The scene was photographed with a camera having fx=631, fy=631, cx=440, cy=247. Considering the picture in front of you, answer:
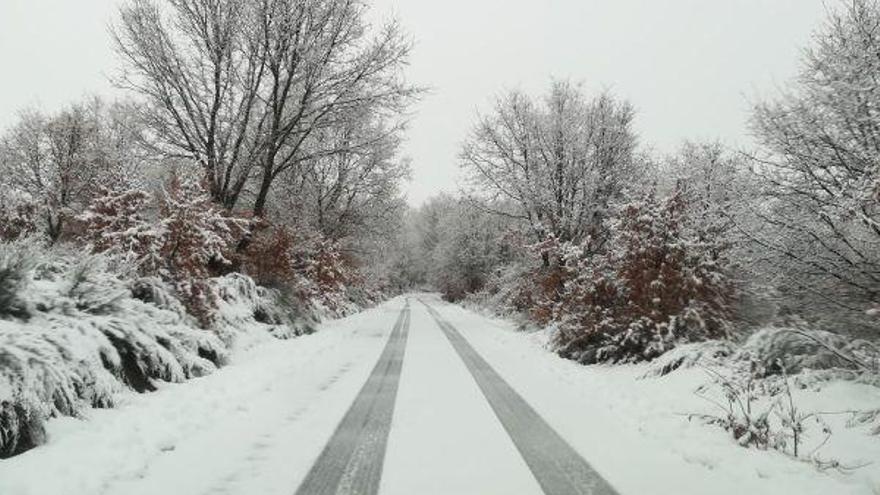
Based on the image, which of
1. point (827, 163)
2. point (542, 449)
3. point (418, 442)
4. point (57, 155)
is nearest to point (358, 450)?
point (418, 442)

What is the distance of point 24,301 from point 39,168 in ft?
79.0

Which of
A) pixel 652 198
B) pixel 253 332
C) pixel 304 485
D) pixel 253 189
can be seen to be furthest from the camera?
pixel 253 189

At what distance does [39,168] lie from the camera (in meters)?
27.2

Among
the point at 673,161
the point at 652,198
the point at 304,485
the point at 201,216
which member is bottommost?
the point at 304,485

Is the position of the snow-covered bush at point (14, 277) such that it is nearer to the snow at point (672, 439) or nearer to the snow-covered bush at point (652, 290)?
the snow at point (672, 439)

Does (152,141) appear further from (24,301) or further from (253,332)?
(24,301)

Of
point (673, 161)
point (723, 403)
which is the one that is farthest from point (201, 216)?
point (673, 161)

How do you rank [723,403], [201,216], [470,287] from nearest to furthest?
[723,403], [201,216], [470,287]

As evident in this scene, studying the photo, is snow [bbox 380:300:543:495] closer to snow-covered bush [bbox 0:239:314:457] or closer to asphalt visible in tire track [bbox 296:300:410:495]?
asphalt visible in tire track [bbox 296:300:410:495]

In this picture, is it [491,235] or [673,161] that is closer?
[673,161]

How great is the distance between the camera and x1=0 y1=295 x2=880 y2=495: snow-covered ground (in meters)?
5.04

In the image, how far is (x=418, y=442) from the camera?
6523mm

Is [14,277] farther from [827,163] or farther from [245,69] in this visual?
[245,69]

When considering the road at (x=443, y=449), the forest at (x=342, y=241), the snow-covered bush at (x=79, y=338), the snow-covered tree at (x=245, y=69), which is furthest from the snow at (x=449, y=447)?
the snow-covered tree at (x=245, y=69)
